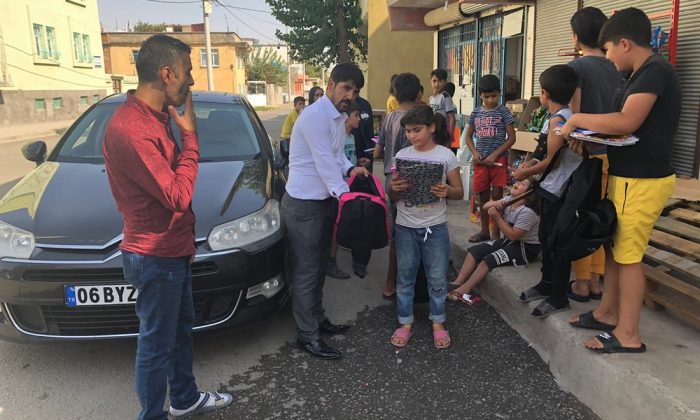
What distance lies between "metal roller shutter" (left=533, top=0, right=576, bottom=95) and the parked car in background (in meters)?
4.78

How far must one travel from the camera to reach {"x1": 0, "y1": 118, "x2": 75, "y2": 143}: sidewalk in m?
17.8

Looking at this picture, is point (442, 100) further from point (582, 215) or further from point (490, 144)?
point (582, 215)

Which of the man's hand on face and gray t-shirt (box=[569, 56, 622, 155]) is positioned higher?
gray t-shirt (box=[569, 56, 622, 155])

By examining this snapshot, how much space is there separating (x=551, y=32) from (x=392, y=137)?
427cm

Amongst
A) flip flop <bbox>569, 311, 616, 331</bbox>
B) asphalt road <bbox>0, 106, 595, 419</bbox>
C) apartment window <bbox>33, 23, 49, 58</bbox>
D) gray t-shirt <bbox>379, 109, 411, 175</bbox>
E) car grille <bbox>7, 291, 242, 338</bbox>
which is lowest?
asphalt road <bbox>0, 106, 595, 419</bbox>

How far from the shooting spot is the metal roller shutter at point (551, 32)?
6.62 m

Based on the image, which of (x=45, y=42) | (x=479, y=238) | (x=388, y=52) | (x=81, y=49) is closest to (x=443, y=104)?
(x=479, y=238)

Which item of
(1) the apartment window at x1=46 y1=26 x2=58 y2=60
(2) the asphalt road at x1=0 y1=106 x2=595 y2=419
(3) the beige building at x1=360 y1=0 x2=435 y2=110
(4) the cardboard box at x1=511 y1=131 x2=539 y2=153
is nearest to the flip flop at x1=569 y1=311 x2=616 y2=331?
(2) the asphalt road at x1=0 y1=106 x2=595 y2=419

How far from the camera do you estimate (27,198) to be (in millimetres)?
3398

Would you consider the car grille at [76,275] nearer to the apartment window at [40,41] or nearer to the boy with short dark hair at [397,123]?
the boy with short dark hair at [397,123]

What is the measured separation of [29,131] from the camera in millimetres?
19625

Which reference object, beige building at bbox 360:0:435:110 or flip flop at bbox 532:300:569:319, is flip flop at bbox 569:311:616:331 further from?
beige building at bbox 360:0:435:110

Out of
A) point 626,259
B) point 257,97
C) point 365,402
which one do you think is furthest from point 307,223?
point 257,97

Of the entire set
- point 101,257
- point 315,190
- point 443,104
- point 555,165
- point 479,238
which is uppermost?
point 443,104
